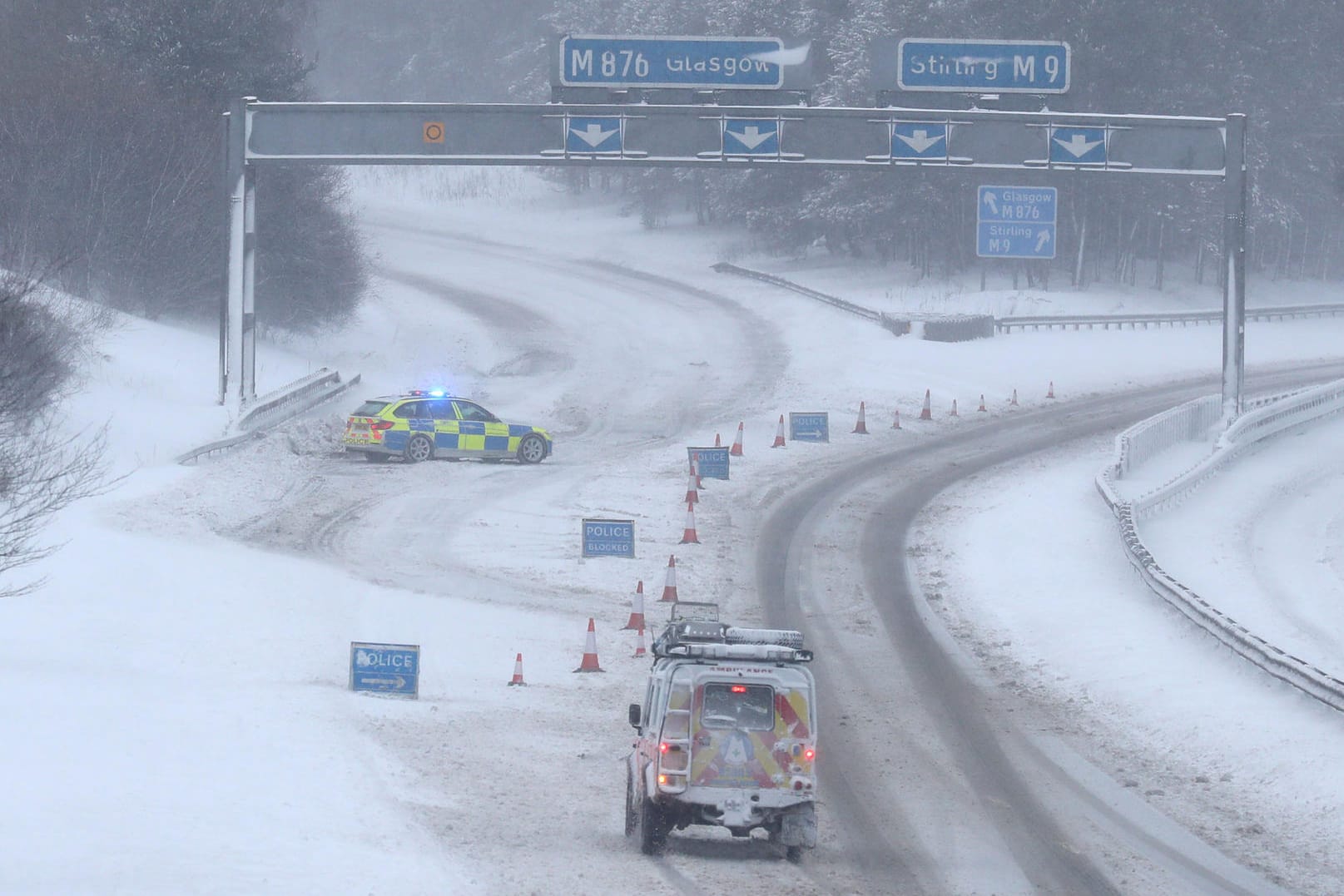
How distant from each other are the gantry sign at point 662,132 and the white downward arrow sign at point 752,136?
4 centimetres

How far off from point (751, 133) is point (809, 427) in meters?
7.26

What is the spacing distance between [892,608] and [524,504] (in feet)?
26.2

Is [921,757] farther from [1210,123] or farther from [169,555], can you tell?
[1210,123]

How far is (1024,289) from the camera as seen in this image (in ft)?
210

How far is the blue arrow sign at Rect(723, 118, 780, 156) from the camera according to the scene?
32.5 metres

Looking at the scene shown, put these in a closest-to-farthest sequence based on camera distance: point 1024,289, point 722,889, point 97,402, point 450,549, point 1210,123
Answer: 1. point 722,889
2. point 450,549
3. point 97,402
4. point 1210,123
5. point 1024,289

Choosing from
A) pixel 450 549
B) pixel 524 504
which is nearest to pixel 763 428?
pixel 524 504

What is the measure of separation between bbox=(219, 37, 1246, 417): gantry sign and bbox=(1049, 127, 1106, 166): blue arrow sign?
0.08 feet

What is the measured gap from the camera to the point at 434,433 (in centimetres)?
3136

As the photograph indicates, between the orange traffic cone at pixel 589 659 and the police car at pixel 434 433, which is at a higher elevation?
the police car at pixel 434 433

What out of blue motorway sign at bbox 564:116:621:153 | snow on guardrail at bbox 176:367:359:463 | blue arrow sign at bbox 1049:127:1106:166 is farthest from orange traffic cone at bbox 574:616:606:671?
blue arrow sign at bbox 1049:127:1106:166

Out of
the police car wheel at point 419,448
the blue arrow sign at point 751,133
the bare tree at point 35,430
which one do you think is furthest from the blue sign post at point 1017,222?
the bare tree at point 35,430

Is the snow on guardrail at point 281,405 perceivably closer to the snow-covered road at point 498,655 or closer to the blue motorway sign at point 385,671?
the snow-covered road at point 498,655

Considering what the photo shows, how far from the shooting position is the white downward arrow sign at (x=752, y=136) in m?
32.6
